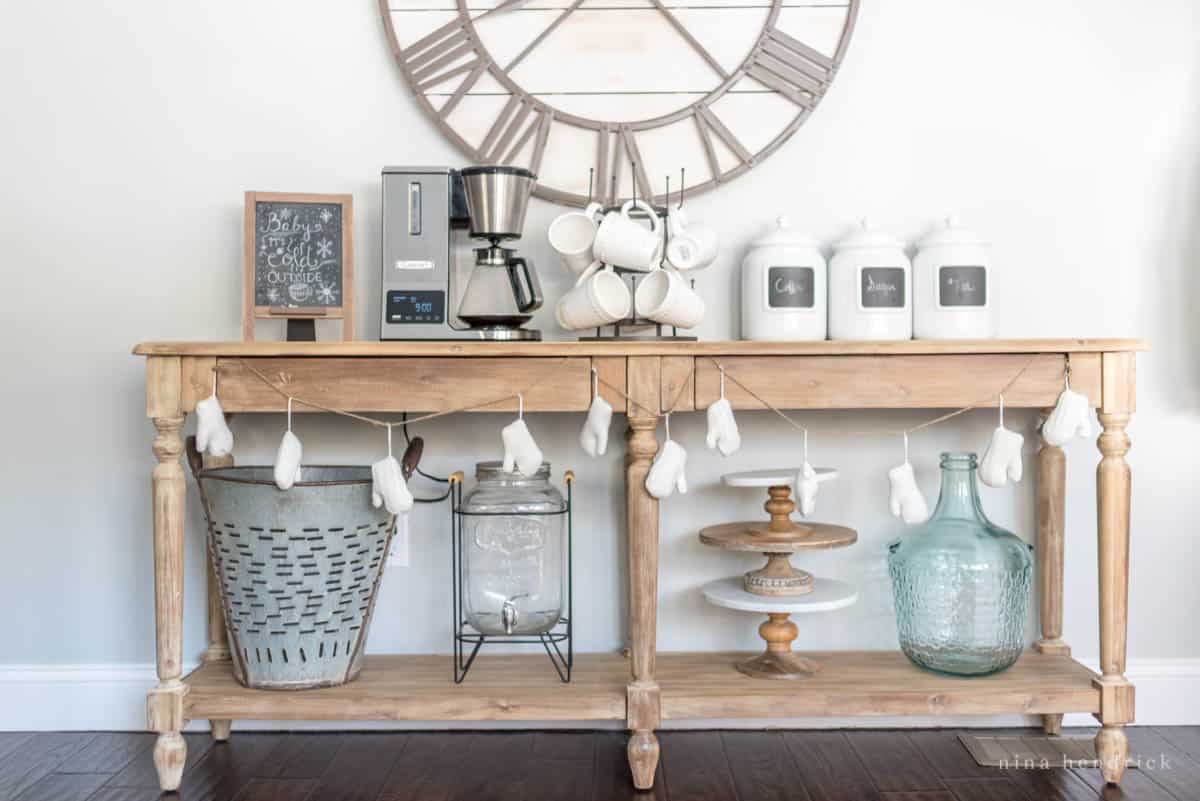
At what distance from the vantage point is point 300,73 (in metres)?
2.53

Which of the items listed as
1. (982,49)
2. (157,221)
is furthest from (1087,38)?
(157,221)

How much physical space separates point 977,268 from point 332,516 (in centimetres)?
141

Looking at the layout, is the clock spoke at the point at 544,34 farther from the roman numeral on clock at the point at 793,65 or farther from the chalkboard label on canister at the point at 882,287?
the chalkboard label on canister at the point at 882,287

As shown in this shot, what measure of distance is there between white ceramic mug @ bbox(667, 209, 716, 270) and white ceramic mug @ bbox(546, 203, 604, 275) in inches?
6.1

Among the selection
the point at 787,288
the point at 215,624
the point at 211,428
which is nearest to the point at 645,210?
the point at 787,288

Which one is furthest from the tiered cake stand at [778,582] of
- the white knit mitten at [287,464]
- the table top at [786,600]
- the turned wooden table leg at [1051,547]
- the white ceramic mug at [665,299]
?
the white knit mitten at [287,464]

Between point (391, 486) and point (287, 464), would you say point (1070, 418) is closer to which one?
point (391, 486)

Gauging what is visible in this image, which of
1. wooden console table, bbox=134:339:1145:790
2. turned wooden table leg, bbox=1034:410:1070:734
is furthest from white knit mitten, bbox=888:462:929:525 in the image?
turned wooden table leg, bbox=1034:410:1070:734

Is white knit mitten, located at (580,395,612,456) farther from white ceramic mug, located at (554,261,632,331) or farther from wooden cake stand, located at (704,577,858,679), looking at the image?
wooden cake stand, located at (704,577,858,679)

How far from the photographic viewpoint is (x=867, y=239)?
2.39 m

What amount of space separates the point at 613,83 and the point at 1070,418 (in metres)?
1.19

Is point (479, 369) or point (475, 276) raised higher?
point (475, 276)

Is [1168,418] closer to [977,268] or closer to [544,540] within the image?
[977,268]

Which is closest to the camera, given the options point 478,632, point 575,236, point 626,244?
point 626,244
